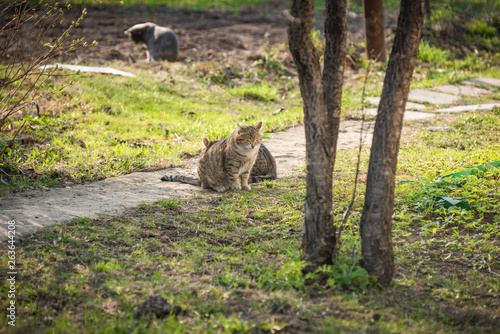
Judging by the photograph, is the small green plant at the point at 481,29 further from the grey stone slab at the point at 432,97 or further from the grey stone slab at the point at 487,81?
the grey stone slab at the point at 432,97

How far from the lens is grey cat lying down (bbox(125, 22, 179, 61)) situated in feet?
38.9

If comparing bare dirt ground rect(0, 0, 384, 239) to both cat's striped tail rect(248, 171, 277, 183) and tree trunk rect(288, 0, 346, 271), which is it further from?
tree trunk rect(288, 0, 346, 271)

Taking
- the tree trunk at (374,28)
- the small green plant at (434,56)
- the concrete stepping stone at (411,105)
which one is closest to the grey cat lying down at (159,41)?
the tree trunk at (374,28)

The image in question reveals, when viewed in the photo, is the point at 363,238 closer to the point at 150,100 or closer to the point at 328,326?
the point at 328,326

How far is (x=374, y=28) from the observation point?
37.8ft

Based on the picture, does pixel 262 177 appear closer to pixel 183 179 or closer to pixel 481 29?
pixel 183 179

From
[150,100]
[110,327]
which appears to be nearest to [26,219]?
[110,327]

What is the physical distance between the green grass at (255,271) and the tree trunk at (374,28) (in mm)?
7016

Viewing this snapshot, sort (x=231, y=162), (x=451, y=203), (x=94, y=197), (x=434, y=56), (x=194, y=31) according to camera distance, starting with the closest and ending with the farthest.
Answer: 1. (x=451, y=203)
2. (x=94, y=197)
3. (x=231, y=162)
4. (x=434, y=56)
5. (x=194, y=31)

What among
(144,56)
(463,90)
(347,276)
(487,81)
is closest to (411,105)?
(463,90)

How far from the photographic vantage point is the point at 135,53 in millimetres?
12852

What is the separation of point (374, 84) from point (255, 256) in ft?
27.0

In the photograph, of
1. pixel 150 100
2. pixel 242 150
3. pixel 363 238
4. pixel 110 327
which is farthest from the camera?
pixel 150 100

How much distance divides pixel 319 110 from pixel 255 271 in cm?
129
